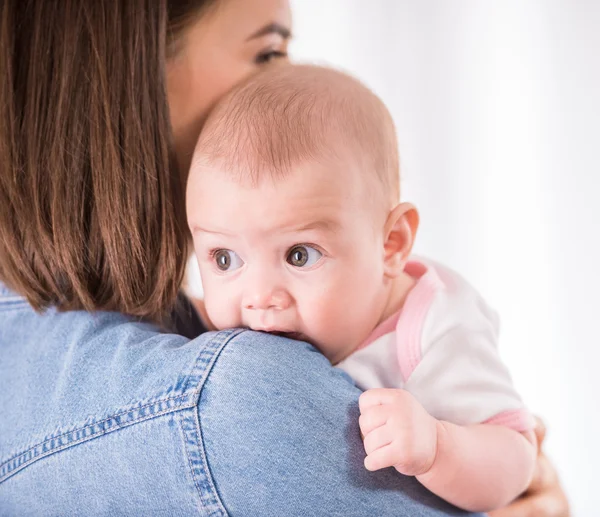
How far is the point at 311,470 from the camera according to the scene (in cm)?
89

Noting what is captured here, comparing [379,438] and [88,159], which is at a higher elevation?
[88,159]

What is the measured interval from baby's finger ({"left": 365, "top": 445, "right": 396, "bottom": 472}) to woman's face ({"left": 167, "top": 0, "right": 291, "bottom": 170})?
0.61 meters

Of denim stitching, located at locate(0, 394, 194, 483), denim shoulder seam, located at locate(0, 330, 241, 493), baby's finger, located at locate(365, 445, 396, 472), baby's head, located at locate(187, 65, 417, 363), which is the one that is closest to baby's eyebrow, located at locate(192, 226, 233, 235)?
baby's head, located at locate(187, 65, 417, 363)

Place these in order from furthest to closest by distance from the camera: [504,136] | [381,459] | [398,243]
→ [504,136] < [398,243] < [381,459]

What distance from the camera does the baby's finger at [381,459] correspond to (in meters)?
0.89

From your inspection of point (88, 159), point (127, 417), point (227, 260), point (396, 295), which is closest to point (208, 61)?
point (88, 159)

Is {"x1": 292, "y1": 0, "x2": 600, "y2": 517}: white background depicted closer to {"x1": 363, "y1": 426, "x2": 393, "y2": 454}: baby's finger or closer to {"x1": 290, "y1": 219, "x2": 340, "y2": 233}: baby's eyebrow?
{"x1": 290, "y1": 219, "x2": 340, "y2": 233}: baby's eyebrow

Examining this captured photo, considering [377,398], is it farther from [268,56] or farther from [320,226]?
[268,56]

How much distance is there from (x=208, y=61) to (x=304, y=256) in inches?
16.8

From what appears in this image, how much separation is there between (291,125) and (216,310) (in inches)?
11.2

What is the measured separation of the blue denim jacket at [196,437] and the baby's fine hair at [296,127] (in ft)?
0.81

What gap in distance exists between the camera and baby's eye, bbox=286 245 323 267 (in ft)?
3.43

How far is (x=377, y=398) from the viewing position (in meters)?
0.92

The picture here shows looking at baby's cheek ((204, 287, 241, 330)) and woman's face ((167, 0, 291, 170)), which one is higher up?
woman's face ((167, 0, 291, 170))
